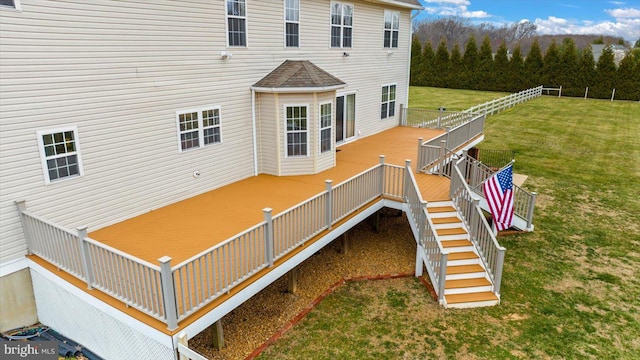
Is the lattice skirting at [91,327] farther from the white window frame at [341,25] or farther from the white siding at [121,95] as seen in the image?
the white window frame at [341,25]

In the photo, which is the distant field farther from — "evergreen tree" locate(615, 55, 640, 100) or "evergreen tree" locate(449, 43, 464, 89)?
"evergreen tree" locate(615, 55, 640, 100)

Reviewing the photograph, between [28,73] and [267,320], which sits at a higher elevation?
[28,73]

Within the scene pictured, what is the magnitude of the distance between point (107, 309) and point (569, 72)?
47076 mm

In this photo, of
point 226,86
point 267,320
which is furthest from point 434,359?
point 226,86

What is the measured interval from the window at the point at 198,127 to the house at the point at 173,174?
4 centimetres

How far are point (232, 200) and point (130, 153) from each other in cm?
A: 269

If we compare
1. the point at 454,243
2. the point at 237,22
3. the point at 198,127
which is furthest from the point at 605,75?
the point at 198,127

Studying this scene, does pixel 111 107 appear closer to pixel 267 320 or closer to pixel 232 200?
pixel 232 200

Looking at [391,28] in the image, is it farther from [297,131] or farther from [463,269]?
[463,269]

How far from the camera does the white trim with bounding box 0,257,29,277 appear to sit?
26.5ft

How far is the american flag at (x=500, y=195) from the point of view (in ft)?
35.6

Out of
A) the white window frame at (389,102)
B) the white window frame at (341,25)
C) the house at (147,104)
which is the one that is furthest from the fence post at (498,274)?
the white window frame at (389,102)

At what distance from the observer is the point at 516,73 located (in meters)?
45.2

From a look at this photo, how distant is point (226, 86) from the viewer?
11.7 m
